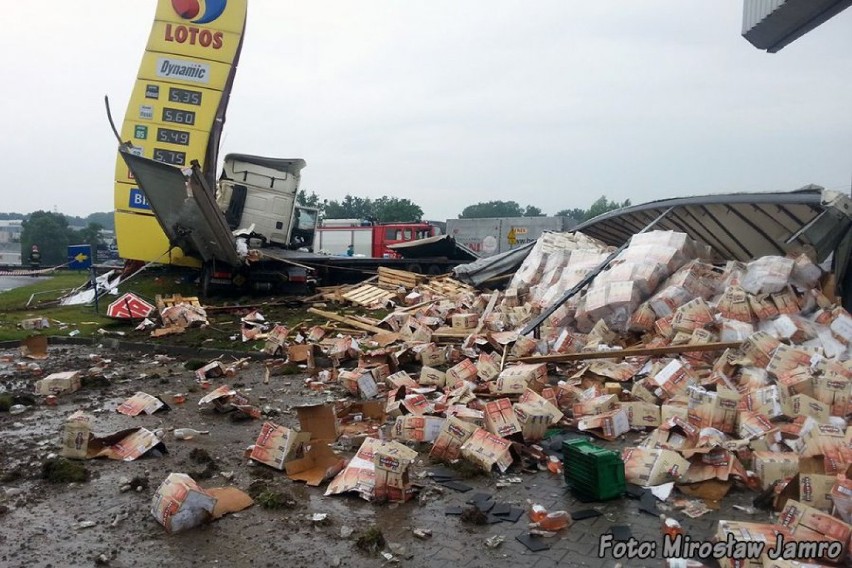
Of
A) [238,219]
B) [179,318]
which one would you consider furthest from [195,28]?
[179,318]

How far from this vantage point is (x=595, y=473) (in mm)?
3844

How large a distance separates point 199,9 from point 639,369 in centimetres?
1229

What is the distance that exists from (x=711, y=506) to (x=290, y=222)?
12.7 meters

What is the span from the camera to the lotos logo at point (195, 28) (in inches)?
537

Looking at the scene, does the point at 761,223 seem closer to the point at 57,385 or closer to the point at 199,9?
the point at 57,385

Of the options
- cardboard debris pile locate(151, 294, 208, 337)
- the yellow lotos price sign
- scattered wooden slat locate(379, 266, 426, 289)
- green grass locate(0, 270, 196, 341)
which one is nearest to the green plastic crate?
cardboard debris pile locate(151, 294, 208, 337)

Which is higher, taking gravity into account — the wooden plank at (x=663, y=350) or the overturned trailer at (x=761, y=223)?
the overturned trailer at (x=761, y=223)

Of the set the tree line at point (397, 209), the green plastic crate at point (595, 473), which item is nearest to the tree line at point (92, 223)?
the tree line at point (397, 209)

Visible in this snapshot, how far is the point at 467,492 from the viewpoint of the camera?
410 cm

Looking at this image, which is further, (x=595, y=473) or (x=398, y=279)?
(x=398, y=279)

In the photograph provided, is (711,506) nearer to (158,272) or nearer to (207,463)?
(207,463)

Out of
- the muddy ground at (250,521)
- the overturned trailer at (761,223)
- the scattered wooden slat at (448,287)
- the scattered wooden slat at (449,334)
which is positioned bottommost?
the muddy ground at (250,521)

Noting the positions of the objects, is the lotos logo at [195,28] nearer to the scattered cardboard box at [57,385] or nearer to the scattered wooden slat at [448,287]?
the scattered wooden slat at [448,287]

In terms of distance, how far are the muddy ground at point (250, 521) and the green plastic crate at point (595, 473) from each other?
0.25ft
